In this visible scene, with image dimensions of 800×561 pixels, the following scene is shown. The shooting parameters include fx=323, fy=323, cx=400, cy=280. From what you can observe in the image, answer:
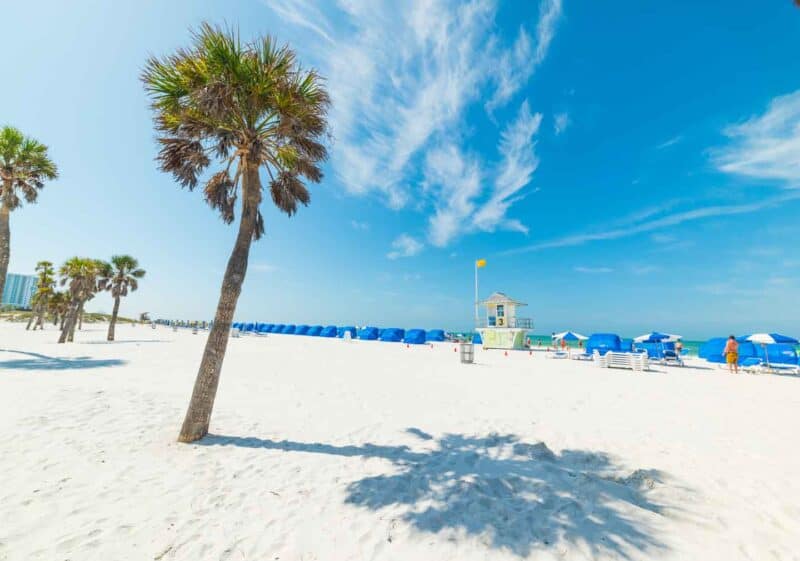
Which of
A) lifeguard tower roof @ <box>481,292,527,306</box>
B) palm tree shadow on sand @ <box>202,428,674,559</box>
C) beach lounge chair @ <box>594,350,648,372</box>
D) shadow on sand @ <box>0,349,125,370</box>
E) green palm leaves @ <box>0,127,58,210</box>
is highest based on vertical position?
green palm leaves @ <box>0,127,58,210</box>

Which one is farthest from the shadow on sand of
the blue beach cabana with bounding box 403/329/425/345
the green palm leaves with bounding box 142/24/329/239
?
the blue beach cabana with bounding box 403/329/425/345

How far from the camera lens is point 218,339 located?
19.5ft

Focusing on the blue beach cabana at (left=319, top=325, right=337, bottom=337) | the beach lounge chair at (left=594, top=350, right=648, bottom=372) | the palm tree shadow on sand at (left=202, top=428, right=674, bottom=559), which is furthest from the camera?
the blue beach cabana at (left=319, top=325, right=337, bottom=337)

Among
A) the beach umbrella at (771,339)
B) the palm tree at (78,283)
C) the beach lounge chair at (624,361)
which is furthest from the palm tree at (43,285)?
the beach umbrella at (771,339)

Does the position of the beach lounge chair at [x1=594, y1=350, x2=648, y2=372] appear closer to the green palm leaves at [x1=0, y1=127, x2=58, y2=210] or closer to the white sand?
the white sand

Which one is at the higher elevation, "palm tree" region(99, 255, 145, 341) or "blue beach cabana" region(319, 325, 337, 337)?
"palm tree" region(99, 255, 145, 341)

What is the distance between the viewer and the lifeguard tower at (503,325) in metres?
32.3

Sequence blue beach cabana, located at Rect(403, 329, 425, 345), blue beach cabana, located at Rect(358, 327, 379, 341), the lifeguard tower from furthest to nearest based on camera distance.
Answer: blue beach cabana, located at Rect(358, 327, 379, 341), blue beach cabana, located at Rect(403, 329, 425, 345), the lifeguard tower

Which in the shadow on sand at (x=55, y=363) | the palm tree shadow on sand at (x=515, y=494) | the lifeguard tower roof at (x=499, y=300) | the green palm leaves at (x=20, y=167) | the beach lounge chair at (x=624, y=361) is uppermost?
the green palm leaves at (x=20, y=167)

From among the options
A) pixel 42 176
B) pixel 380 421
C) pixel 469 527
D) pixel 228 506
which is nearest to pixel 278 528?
pixel 228 506

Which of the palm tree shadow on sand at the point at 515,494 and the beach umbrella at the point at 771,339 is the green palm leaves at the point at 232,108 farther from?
the beach umbrella at the point at 771,339

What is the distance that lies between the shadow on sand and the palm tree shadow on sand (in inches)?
418

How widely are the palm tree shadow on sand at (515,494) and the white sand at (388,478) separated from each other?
0.02m

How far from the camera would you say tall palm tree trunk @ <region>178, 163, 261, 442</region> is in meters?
5.78
